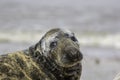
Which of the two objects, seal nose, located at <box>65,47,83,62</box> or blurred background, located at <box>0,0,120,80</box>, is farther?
blurred background, located at <box>0,0,120,80</box>

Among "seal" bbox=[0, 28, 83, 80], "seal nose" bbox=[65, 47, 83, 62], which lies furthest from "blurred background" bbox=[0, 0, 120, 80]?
"seal nose" bbox=[65, 47, 83, 62]

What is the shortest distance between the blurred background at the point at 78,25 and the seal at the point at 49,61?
141 inches

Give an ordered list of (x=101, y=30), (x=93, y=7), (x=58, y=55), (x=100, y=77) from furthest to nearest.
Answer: (x=93, y=7) < (x=101, y=30) < (x=100, y=77) < (x=58, y=55)

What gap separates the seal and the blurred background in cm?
359

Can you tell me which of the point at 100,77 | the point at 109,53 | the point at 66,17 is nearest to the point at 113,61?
the point at 109,53

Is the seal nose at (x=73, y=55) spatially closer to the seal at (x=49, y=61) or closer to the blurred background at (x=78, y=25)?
the seal at (x=49, y=61)

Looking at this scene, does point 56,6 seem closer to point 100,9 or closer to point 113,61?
point 100,9

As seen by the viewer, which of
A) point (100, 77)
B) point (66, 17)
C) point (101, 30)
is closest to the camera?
point (100, 77)

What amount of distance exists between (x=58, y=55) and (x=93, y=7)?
1208 centimetres

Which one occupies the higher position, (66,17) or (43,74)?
(43,74)

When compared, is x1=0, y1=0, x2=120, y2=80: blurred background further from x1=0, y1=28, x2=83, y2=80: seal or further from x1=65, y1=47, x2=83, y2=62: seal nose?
x1=65, y1=47, x2=83, y2=62: seal nose

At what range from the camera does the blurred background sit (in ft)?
36.0

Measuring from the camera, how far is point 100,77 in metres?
9.33

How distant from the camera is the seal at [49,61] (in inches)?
207
